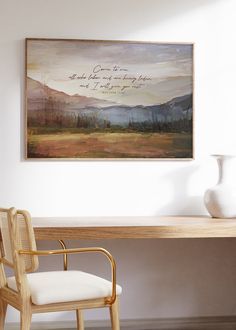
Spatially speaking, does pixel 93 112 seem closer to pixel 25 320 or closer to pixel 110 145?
pixel 110 145

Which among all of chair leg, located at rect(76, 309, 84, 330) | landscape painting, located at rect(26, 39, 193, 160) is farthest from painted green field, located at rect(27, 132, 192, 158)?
chair leg, located at rect(76, 309, 84, 330)

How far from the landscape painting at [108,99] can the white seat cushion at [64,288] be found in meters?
1.05

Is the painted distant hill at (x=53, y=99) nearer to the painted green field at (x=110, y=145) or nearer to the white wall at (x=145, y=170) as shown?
the white wall at (x=145, y=170)

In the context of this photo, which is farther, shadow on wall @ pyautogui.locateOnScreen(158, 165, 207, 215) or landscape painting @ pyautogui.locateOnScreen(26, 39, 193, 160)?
shadow on wall @ pyautogui.locateOnScreen(158, 165, 207, 215)

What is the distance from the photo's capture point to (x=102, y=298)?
3.51 meters

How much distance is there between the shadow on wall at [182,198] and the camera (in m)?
4.55

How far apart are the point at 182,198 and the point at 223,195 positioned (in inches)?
14.0

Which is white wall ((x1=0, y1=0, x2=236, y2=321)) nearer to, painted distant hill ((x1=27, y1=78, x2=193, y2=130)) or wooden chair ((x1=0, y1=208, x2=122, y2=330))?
painted distant hill ((x1=27, y1=78, x2=193, y2=130))

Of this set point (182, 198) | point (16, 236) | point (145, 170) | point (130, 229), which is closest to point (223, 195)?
point (182, 198)

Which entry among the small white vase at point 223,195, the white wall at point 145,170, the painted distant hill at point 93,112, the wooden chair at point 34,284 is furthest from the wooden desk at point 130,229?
the painted distant hill at point 93,112

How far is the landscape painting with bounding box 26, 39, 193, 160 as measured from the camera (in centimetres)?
442

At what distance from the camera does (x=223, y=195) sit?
4.29m

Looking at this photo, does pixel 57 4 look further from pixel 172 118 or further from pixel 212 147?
pixel 212 147

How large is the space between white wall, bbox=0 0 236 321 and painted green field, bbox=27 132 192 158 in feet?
0.20
